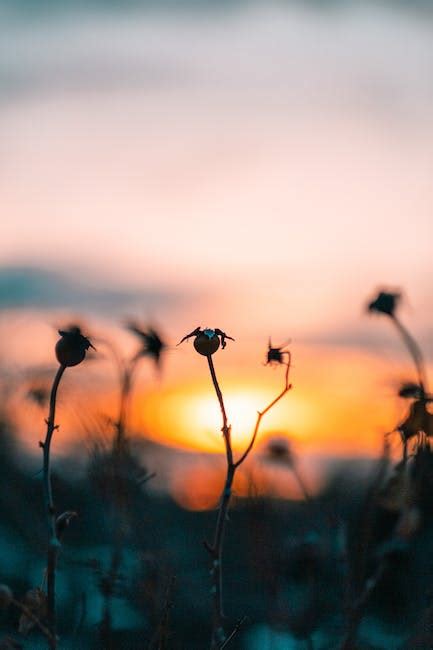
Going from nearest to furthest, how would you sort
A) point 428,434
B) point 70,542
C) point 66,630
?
1. point 428,434
2. point 66,630
3. point 70,542

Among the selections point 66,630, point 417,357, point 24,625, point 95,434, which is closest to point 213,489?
point 66,630

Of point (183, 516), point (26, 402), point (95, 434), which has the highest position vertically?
point (183, 516)

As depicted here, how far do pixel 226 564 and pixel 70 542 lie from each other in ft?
3.36

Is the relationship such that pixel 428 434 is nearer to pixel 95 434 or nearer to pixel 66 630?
pixel 95 434

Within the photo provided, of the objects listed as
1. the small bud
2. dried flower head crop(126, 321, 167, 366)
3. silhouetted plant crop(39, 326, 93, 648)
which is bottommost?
the small bud

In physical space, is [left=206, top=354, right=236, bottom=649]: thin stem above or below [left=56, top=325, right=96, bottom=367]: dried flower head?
below

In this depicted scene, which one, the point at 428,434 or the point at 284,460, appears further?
the point at 284,460

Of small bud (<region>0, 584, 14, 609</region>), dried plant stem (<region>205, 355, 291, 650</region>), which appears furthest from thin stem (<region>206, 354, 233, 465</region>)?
small bud (<region>0, 584, 14, 609</region>)

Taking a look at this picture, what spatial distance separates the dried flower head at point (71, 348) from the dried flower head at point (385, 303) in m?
1.42

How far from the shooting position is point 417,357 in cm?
334

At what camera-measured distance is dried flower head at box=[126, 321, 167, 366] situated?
371 centimetres

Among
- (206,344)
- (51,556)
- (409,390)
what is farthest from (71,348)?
(409,390)

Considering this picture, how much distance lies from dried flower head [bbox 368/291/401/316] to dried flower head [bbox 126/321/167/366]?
2.89 feet

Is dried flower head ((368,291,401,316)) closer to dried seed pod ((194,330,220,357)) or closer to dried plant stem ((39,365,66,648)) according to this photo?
dried seed pod ((194,330,220,357))
